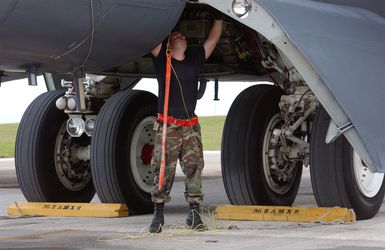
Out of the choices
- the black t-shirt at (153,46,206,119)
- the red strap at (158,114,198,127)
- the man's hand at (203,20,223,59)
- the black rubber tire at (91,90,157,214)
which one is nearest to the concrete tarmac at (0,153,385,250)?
the black rubber tire at (91,90,157,214)

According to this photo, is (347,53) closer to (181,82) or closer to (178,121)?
(181,82)

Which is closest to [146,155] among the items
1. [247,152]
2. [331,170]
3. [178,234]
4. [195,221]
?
[247,152]

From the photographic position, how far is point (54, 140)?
959 centimetres

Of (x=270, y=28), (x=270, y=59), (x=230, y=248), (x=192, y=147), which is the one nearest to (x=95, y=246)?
(x=230, y=248)

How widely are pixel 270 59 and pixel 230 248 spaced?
Answer: 8.65ft

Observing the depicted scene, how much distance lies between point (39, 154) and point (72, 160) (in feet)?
1.46

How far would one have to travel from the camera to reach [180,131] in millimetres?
7461

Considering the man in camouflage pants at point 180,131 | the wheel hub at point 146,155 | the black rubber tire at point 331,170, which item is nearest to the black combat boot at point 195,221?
the man in camouflage pants at point 180,131

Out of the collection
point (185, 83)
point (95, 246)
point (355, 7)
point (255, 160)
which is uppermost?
point (355, 7)

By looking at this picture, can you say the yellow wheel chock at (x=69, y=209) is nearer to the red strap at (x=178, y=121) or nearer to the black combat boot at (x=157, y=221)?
the black combat boot at (x=157, y=221)

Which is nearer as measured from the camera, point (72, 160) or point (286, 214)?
point (286, 214)

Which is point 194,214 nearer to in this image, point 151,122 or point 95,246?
point 95,246

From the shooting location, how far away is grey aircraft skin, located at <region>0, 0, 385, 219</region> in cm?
684

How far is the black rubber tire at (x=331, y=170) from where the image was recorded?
7.85 meters
